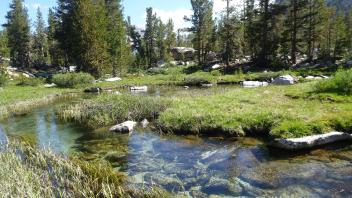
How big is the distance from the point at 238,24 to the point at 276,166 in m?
52.7

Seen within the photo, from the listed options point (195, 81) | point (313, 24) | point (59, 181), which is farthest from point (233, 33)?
point (59, 181)

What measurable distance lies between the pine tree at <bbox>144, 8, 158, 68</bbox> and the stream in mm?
75749

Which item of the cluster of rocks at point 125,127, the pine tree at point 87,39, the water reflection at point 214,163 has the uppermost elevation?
the pine tree at point 87,39

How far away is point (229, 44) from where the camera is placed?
6431 centimetres

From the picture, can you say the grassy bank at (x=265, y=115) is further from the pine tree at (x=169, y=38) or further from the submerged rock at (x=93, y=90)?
→ the pine tree at (x=169, y=38)

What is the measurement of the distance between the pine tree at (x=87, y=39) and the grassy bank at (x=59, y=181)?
45200 mm

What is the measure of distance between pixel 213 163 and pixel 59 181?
6.38 meters

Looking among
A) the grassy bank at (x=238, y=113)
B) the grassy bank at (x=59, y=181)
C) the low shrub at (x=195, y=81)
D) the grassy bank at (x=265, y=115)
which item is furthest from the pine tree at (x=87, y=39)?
the grassy bank at (x=59, y=181)

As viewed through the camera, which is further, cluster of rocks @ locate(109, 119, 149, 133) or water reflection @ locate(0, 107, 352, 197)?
cluster of rocks @ locate(109, 119, 149, 133)

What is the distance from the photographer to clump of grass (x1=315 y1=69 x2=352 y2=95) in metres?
23.8

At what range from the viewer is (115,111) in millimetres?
24531

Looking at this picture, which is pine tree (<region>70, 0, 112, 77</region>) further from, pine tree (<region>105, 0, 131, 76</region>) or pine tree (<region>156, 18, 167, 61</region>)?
pine tree (<region>156, 18, 167, 61</region>)

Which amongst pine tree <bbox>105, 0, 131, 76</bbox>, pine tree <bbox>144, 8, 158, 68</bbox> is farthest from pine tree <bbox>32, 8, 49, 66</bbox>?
pine tree <bbox>105, 0, 131, 76</bbox>

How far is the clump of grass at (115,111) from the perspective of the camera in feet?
79.2
